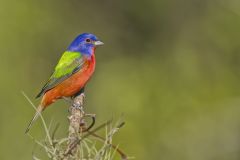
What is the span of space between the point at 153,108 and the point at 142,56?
6.89 feet

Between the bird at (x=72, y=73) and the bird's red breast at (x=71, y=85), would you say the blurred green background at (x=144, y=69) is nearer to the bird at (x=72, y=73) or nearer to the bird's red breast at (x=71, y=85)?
the bird at (x=72, y=73)

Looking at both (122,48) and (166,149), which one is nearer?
(166,149)

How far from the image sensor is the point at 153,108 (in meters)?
13.9

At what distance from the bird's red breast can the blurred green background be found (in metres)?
4.51

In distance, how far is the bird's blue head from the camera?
707 cm

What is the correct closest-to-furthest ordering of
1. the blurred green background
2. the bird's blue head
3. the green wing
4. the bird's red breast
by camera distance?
the bird's red breast
the green wing
the bird's blue head
the blurred green background

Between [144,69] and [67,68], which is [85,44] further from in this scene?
[144,69]

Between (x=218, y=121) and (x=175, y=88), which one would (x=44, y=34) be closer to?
(x=175, y=88)

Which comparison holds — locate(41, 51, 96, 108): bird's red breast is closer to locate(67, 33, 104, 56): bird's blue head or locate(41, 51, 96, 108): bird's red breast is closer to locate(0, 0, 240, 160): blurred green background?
locate(67, 33, 104, 56): bird's blue head

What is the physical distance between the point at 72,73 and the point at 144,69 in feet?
28.4

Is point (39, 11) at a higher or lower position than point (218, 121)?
higher

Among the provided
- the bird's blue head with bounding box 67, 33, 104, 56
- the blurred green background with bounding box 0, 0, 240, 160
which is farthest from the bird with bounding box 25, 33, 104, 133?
the blurred green background with bounding box 0, 0, 240, 160

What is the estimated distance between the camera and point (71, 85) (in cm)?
649

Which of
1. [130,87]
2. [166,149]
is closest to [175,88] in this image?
Answer: [130,87]
